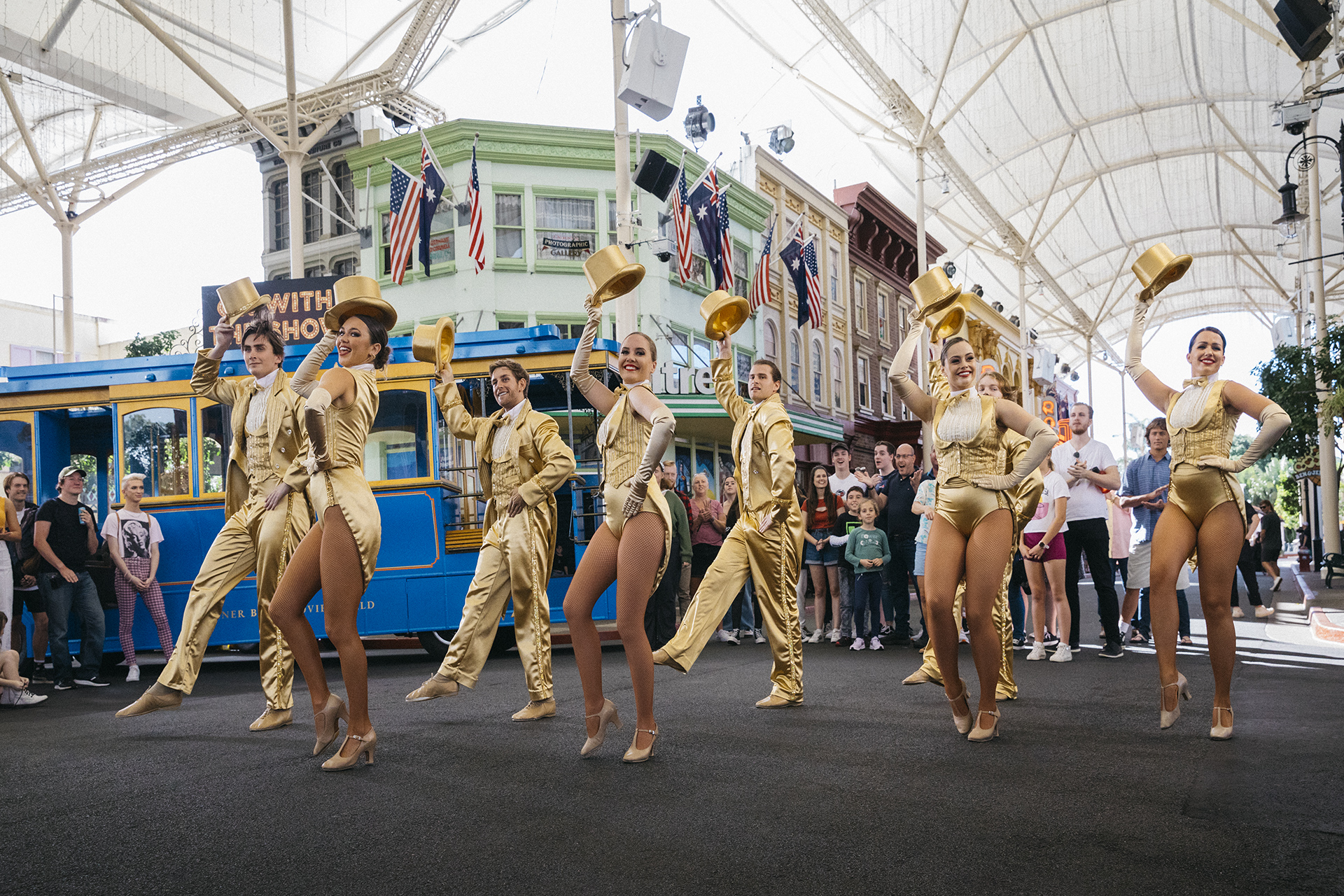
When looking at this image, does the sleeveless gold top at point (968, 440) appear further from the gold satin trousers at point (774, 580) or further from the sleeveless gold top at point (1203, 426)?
the gold satin trousers at point (774, 580)

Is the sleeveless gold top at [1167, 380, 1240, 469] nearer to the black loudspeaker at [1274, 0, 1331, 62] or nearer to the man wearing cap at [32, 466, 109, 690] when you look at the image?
the man wearing cap at [32, 466, 109, 690]

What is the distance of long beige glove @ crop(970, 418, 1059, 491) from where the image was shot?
17.4ft

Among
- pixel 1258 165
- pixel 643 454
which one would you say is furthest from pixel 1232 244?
pixel 643 454

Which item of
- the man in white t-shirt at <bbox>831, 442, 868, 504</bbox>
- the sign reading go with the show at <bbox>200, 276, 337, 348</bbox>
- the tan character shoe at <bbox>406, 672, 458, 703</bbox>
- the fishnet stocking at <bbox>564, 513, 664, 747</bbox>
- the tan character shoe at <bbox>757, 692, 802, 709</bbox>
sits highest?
the sign reading go with the show at <bbox>200, 276, 337, 348</bbox>

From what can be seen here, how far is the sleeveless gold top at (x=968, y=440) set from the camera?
5.53 metres

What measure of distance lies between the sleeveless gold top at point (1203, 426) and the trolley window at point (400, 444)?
258 inches

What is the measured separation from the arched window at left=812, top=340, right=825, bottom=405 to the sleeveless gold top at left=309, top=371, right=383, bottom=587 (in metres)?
27.4

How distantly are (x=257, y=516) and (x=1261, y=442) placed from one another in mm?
5220

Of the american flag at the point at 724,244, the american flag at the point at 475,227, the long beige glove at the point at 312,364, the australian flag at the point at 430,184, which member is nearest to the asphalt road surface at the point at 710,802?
the long beige glove at the point at 312,364

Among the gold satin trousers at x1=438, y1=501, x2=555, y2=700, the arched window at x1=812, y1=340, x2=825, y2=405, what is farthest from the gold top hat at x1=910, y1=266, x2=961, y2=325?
the arched window at x1=812, y1=340, x2=825, y2=405

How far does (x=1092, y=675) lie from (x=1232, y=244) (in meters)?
48.6

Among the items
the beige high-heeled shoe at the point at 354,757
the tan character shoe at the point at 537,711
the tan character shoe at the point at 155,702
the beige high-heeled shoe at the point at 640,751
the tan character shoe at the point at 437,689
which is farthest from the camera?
the tan character shoe at the point at 537,711

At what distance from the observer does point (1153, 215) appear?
46.1 m

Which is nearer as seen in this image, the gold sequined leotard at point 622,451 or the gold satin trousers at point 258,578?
the gold sequined leotard at point 622,451
